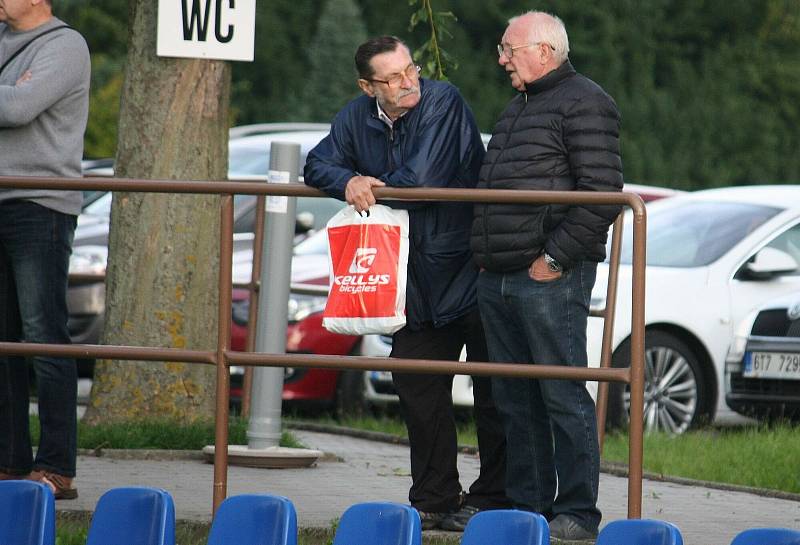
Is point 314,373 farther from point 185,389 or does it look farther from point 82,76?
point 82,76

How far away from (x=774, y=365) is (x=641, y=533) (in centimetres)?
618

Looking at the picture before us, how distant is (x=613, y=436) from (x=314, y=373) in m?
1.94

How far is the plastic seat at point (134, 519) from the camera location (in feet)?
14.2

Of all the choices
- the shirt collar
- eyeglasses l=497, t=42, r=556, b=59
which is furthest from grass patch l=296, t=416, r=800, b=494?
eyeglasses l=497, t=42, r=556, b=59

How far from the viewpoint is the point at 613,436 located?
9742mm

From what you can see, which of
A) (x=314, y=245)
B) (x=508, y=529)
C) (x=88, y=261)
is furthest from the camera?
(x=88, y=261)

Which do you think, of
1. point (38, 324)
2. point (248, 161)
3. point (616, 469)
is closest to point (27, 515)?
point (38, 324)

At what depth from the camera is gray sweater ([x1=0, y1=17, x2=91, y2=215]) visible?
21.2ft

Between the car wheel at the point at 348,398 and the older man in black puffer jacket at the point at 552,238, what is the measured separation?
4530mm

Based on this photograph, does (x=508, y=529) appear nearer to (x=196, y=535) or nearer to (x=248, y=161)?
(x=196, y=535)

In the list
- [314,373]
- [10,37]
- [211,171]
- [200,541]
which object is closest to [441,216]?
[200,541]

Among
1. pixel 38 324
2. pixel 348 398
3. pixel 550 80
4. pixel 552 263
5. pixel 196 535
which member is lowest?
pixel 196 535

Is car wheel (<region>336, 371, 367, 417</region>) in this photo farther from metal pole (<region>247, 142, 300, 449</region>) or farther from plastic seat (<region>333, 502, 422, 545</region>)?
plastic seat (<region>333, 502, 422, 545</region>)

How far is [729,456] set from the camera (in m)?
8.73
